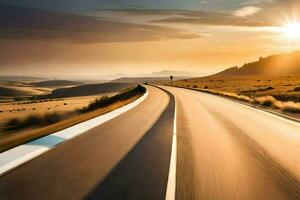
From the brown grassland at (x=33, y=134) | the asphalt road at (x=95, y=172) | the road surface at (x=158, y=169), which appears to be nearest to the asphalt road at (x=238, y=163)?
the road surface at (x=158, y=169)

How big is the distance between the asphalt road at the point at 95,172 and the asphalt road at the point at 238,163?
45 centimetres

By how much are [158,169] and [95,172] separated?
1149mm

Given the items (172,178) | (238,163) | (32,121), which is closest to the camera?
(172,178)

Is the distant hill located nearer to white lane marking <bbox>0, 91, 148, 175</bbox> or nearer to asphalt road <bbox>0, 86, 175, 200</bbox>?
white lane marking <bbox>0, 91, 148, 175</bbox>

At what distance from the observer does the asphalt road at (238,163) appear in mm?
5805

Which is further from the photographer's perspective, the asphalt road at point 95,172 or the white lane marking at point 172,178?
the white lane marking at point 172,178

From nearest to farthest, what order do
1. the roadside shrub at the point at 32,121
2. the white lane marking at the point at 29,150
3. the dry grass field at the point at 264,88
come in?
the white lane marking at the point at 29,150, the roadside shrub at the point at 32,121, the dry grass field at the point at 264,88

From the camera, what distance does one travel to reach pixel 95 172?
21.8 ft

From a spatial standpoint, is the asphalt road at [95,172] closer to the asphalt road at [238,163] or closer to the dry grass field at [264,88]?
the asphalt road at [238,163]

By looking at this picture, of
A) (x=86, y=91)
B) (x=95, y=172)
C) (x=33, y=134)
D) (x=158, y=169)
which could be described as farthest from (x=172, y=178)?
(x=86, y=91)

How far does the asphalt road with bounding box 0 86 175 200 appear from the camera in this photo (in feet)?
17.5

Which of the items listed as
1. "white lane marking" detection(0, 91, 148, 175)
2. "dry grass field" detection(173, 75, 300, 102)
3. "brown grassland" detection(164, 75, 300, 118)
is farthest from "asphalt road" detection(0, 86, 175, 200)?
"dry grass field" detection(173, 75, 300, 102)

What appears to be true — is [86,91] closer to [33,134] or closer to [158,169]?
[33,134]

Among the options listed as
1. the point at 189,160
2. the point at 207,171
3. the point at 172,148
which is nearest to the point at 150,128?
the point at 172,148
